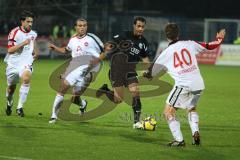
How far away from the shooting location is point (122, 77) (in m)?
14.0

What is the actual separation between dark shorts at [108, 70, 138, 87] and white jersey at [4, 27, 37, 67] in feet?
8.49

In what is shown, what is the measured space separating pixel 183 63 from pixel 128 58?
109 inches

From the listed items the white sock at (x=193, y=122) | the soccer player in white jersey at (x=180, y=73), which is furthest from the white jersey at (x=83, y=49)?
the white sock at (x=193, y=122)

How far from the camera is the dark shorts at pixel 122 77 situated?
45.6 feet

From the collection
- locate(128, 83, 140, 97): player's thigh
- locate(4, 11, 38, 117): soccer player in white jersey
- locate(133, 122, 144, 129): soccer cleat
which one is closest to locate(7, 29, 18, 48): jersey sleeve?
locate(4, 11, 38, 117): soccer player in white jersey

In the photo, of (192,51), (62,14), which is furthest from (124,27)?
(192,51)

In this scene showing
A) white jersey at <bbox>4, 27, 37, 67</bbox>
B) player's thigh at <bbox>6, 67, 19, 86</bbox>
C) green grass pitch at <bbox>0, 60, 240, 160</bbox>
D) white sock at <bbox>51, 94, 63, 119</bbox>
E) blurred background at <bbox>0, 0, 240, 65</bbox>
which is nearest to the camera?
green grass pitch at <bbox>0, 60, 240, 160</bbox>

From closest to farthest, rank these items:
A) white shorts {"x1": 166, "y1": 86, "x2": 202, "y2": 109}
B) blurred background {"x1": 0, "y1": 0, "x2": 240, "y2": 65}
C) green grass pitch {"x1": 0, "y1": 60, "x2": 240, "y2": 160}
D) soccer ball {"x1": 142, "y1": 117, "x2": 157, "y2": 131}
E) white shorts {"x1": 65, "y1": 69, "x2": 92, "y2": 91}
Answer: green grass pitch {"x1": 0, "y1": 60, "x2": 240, "y2": 160}, white shorts {"x1": 166, "y1": 86, "x2": 202, "y2": 109}, soccer ball {"x1": 142, "y1": 117, "x2": 157, "y2": 131}, white shorts {"x1": 65, "y1": 69, "x2": 92, "y2": 91}, blurred background {"x1": 0, "y1": 0, "x2": 240, "y2": 65}

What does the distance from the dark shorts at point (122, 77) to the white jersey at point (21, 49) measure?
2.59 m

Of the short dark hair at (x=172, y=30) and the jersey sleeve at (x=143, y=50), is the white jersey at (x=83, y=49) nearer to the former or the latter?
the jersey sleeve at (x=143, y=50)

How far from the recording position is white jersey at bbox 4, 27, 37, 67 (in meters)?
Result: 15.4

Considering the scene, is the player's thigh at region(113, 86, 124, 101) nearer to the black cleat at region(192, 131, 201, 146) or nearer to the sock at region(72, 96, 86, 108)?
the sock at region(72, 96, 86, 108)

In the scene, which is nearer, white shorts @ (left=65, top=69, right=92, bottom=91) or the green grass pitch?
the green grass pitch

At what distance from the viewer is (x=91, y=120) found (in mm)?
14969
